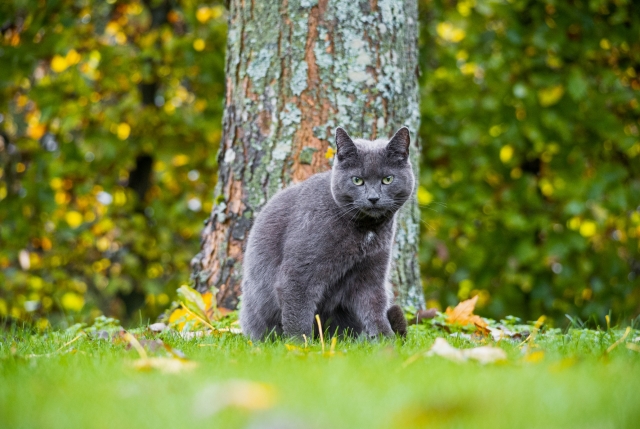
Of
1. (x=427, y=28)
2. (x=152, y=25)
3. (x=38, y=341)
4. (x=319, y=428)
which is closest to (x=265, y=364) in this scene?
(x=319, y=428)

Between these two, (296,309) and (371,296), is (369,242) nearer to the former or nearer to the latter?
(371,296)

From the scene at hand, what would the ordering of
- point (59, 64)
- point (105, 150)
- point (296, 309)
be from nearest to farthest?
point (296, 309), point (105, 150), point (59, 64)

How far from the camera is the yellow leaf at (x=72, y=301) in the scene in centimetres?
587

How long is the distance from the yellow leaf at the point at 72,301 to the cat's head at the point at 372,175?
12.4 feet

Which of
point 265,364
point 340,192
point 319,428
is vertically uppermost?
point 340,192

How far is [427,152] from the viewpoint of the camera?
5.55m

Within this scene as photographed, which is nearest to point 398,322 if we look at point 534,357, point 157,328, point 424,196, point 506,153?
point 534,357

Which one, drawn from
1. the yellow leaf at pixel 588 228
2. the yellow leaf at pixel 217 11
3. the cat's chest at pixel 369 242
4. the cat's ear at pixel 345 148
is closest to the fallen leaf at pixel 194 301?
the cat's chest at pixel 369 242

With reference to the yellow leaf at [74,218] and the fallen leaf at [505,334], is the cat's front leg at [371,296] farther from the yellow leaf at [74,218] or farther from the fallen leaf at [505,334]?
the yellow leaf at [74,218]

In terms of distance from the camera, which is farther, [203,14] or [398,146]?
[203,14]

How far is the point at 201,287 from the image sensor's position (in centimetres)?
383

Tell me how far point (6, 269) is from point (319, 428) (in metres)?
5.12

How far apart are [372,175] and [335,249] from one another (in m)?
0.38

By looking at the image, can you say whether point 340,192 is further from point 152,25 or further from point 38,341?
point 152,25
